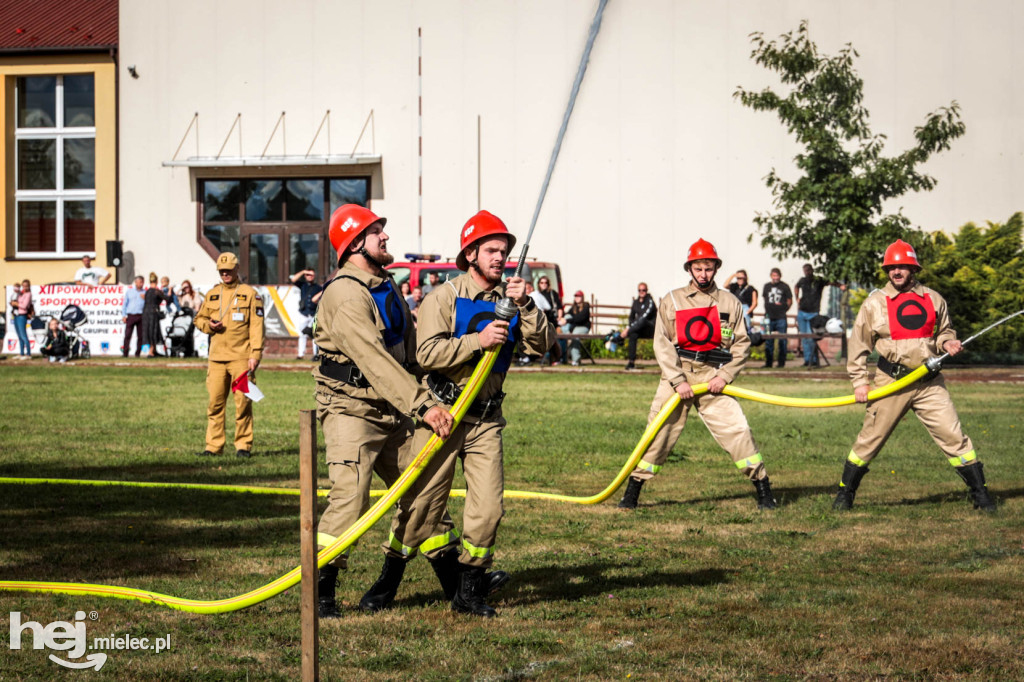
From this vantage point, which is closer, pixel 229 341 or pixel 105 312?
pixel 229 341

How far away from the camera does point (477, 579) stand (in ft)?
20.0

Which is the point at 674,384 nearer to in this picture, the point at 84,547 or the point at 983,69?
the point at 84,547

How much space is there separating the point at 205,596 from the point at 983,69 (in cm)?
2907

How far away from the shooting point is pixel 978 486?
9.21 meters

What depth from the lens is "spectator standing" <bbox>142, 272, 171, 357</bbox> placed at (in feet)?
91.4

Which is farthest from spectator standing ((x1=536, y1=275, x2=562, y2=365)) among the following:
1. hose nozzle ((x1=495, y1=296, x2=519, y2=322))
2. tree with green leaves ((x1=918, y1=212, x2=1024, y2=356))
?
hose nozzle ((x1=495, y1=296, x2=519, y2=322))

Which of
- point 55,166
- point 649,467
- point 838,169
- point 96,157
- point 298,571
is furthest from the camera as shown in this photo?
point 55,166

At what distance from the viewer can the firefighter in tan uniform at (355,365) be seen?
5.92 metres

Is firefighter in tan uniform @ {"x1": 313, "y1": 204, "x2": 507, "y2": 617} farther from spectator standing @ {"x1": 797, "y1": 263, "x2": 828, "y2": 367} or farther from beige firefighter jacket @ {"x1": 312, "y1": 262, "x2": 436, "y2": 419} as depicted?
spectator standing @ {"x1": 797, "y1": 263, "x2": 828, "y2": 367}

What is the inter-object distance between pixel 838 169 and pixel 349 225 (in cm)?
2120

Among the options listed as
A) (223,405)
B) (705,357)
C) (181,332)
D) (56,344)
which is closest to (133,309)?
(181,332)

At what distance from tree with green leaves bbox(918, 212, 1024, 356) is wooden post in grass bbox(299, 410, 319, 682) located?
73.4 feet

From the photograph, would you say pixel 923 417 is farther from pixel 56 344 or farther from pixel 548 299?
pixel 56 344

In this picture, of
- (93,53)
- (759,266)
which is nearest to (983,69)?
(759,266)
